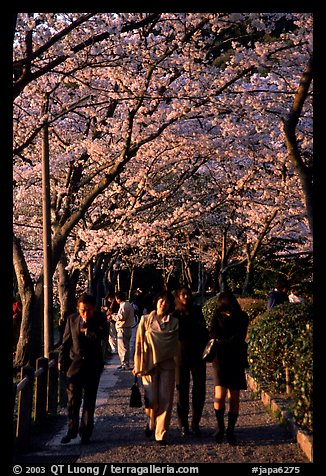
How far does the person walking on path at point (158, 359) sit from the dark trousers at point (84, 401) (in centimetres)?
54

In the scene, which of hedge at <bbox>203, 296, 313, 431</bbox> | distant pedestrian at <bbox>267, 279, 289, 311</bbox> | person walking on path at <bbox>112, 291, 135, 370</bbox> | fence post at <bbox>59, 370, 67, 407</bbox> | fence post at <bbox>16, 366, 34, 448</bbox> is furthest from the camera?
person walking on path at <bbox>112, 291, 135, 370</bbox>

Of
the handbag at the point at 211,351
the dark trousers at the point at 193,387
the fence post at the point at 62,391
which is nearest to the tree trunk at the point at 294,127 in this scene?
the handbag at the point at 211,351

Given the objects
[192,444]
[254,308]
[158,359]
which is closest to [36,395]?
[158,359]

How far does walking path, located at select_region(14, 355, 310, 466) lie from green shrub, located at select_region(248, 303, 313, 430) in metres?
0.48

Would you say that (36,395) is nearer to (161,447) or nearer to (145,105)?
(161,447)

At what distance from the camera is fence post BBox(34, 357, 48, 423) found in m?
9.95

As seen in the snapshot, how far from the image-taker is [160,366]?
9.02 m

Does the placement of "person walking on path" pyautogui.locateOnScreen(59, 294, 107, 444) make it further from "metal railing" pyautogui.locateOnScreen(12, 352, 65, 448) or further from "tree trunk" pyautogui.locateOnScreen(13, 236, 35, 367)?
"tree trunk" pyautogui.locateOnScreen(13, 236, 35, 367)

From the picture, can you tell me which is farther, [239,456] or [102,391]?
[102,391]

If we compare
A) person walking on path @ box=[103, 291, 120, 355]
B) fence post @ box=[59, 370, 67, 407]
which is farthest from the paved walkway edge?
person walking on path @ box=[103, 291, 120, 355]

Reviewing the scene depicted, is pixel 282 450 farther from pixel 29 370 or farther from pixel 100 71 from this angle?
pixel 100 71

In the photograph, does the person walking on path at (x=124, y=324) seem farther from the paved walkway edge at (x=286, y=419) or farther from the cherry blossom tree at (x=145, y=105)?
the paved walkway edge at (x=286, y=419)

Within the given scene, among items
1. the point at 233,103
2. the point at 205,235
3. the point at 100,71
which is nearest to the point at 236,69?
the point at 233,103
